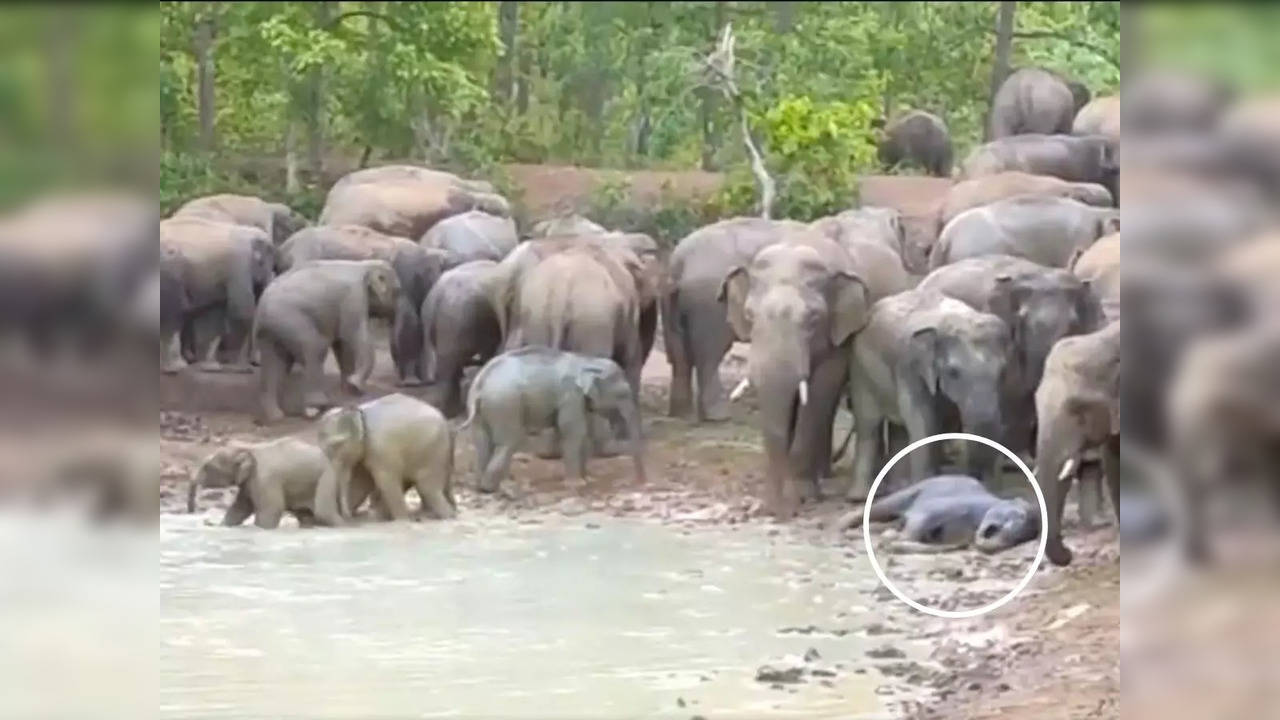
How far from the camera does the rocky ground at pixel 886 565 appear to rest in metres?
1.95

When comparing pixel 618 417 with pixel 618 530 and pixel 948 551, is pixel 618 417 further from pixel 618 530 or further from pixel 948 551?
pixel 948 551

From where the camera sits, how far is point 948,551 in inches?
81.5

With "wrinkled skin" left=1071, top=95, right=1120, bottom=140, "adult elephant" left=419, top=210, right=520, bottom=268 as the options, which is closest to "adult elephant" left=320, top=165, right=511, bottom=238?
"adult elephant" left=419, top=210, right=520, bottom=268

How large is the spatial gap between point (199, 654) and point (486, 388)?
0.48 m

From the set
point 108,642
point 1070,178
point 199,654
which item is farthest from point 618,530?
point 108,642

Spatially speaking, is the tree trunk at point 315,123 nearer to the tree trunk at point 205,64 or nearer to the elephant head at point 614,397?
the tree trunk at point 205,64

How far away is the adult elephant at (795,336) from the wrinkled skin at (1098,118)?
1.01 feet

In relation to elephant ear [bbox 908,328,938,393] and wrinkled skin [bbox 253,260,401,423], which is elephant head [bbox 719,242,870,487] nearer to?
elephant ear [bbox 908,328,938,393]

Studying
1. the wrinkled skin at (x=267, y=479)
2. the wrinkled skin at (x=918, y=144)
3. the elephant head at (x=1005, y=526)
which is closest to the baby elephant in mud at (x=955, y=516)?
the elephant head at (x=1005, y=526)

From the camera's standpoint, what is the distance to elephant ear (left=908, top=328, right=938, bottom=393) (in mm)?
2373

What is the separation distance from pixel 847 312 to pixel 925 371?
0.57 ft

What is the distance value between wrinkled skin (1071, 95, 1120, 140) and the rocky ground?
417 mm

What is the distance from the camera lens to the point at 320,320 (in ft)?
7.33

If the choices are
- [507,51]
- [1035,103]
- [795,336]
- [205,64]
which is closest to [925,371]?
[795,336]
